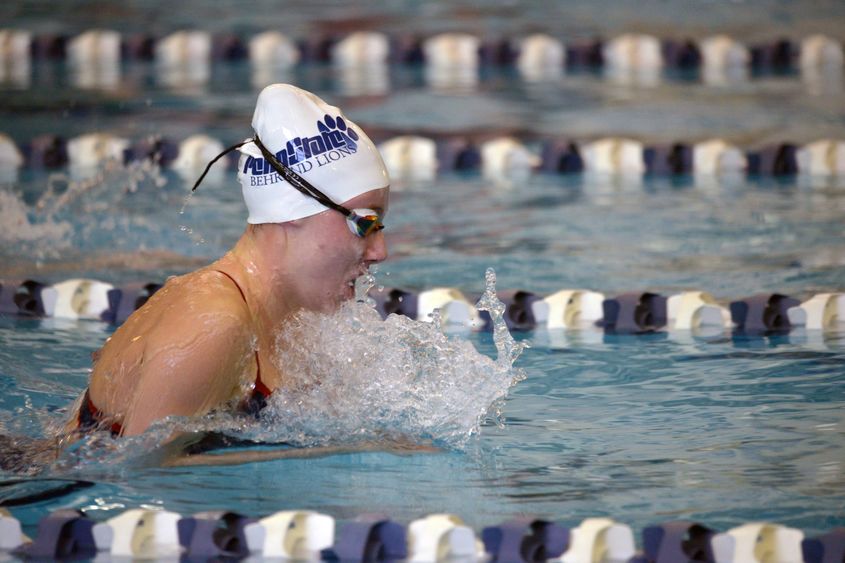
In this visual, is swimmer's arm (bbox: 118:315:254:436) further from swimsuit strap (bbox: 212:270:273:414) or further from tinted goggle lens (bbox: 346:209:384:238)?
tinted goggle lens (bbox: 346:209:384:238)

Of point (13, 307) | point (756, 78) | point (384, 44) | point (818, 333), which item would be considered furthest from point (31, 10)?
point (818, 333)

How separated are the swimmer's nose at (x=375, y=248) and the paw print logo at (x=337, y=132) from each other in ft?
0.76

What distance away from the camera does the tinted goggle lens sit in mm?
2852

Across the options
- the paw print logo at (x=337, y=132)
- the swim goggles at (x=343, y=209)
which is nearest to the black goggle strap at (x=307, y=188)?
the swim goggles at (x=343, y=209)

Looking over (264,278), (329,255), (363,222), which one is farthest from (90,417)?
(363,222)

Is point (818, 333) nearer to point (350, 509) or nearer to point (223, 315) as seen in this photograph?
point (350, 509)

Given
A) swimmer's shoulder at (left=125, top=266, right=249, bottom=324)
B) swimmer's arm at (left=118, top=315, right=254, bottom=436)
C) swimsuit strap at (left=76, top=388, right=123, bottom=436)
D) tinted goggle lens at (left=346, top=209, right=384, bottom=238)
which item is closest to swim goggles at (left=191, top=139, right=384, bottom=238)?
tinted goggle lens at (left=346, top=209, right=384, bottom=238)

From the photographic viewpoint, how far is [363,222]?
286cm

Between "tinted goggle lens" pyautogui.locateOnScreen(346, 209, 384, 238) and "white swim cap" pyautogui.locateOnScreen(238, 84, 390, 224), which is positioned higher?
"white swim cap" pyautogui.locateOnScreen(238, 84, 390, 224)

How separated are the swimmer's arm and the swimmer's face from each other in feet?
0.96

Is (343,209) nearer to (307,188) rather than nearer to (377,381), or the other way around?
(307,188)

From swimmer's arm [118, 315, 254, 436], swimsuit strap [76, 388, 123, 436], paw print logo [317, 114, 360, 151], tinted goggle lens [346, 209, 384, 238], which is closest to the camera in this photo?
swimmer's arm [118, 315, 254, 436]

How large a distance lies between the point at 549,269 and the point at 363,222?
2.25 m

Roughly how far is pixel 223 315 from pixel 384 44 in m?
6.88
